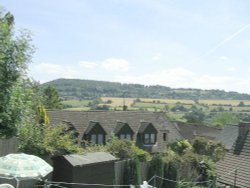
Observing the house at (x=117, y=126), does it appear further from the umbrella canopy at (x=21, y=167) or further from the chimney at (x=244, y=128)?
the umbrella canopy at (x=21, y=167)

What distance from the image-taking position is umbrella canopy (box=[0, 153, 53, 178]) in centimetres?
1084

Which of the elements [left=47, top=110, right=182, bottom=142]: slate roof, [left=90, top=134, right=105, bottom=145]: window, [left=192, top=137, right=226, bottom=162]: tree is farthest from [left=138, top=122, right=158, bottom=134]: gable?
[left=192, top=137, right=226, bottom=162]: tree

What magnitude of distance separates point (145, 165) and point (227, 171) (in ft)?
13.9

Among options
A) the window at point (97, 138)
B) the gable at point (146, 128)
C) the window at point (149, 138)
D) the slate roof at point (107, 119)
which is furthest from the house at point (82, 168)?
the window at point (149, 138)

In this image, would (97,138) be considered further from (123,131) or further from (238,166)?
(238,166)

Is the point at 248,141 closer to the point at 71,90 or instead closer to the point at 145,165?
the point at 145,165

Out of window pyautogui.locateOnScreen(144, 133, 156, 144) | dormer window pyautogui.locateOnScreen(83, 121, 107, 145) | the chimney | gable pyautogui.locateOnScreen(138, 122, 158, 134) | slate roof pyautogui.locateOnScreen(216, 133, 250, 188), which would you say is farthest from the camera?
window pyautogui.locateOnScreen(144, 133, 156, 144)

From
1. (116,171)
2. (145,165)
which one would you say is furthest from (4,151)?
(145,165)

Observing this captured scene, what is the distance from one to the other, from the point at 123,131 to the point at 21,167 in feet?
95.1

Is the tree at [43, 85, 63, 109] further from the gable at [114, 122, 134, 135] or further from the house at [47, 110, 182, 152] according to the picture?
the gable at [114, 122, 134, 135]

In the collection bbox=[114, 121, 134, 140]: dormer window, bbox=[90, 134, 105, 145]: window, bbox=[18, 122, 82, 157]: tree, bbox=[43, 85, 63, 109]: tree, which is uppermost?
bbox=[43, 85, 63, 109]: tree

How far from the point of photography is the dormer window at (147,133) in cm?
4162

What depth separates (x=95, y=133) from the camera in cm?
3766

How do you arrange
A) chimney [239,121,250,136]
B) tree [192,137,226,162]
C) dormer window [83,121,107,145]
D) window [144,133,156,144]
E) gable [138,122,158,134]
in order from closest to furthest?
chimney [239,121,250,136]
dormer window [83,121,107,145]
tree [192,137,226,162]
gable [138,122,158,134]
window [144,133,156,144]
